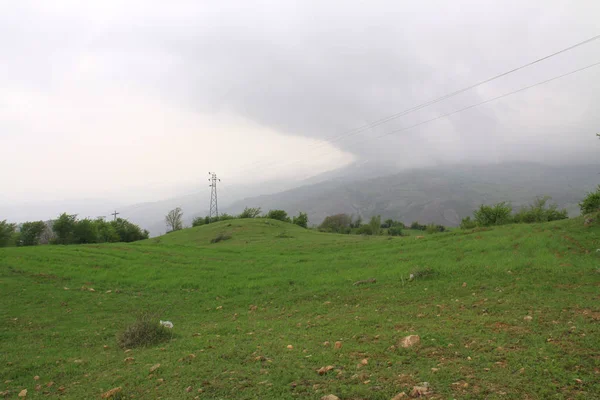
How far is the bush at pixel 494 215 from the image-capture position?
36938 millimetres

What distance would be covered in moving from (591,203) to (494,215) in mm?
14730

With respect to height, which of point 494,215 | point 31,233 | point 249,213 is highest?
point 249,213

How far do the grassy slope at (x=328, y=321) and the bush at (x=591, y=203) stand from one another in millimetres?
2441

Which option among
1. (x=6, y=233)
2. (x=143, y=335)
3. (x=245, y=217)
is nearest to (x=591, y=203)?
(x=143, y=335)

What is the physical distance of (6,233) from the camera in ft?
138

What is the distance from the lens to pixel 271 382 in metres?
6.16

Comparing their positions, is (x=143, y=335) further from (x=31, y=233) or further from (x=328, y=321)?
(x=31, y=233)

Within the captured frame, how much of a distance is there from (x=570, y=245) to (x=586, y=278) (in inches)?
234

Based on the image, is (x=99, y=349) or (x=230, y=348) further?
(x=99, y=349)

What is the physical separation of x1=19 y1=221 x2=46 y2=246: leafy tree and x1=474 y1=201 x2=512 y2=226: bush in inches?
2146

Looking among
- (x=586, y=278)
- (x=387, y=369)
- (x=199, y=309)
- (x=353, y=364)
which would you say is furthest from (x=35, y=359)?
(x=586, y=278)

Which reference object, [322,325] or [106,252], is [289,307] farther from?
[106,252]

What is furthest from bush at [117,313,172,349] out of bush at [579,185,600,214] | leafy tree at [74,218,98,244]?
leafy tree at [74,218,98,244]

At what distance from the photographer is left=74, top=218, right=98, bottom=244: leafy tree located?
4794cm
